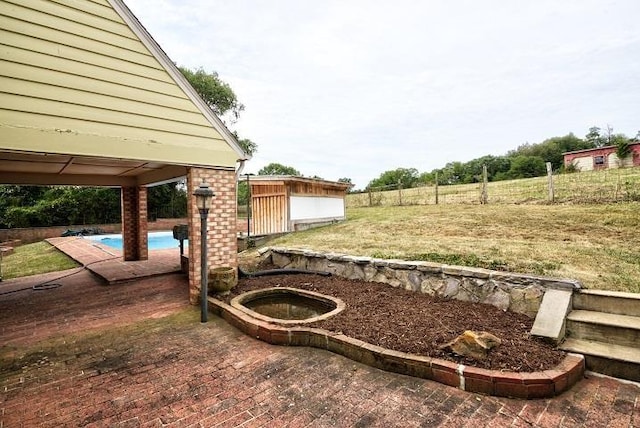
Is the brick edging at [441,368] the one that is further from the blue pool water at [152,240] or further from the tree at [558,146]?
the tree at [558,146]

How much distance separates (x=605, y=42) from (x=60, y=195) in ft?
87.0

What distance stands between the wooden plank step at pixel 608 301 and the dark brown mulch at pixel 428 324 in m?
0.61

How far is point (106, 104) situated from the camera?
12.9ft

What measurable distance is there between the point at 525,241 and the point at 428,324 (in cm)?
366

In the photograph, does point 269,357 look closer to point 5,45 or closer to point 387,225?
point 5,45


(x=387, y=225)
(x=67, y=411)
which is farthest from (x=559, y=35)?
(x=67, y=411)

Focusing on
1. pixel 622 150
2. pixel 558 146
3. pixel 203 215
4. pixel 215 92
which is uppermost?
pixel 558 146

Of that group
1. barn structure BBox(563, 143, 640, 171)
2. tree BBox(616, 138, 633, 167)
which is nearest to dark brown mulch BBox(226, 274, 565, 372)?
barn structure BBox(563, 143, 640, 171)

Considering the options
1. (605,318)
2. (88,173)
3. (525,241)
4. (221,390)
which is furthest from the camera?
(88,173)

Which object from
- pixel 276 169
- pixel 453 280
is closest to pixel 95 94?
A: pixel 453 280

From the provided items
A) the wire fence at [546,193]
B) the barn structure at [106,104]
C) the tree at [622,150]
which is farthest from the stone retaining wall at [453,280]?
the tree at [622,150]

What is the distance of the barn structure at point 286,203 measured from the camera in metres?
10.1

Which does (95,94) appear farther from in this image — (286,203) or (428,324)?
(286,203)

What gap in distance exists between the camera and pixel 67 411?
2229 millimetres
